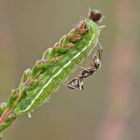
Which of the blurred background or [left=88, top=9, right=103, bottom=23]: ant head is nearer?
[left=88, top=9, right=103, bottom=23]: ant head

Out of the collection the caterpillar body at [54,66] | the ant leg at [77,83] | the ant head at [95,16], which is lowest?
the ant leg at [77,83]

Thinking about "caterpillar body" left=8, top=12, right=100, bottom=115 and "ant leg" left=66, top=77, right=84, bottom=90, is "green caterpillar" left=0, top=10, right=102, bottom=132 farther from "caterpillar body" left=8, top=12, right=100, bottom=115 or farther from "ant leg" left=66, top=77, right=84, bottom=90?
"ant leg" left=66, top=77, right=84, bottom=90

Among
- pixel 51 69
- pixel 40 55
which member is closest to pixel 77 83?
pixel 51 69

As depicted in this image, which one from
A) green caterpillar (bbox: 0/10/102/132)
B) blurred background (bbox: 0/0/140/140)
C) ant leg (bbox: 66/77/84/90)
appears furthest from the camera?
blurred background (bbox: 0/0/140/140)

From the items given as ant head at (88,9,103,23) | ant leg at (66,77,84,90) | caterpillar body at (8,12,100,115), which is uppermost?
ant head at (88,9,103,23)

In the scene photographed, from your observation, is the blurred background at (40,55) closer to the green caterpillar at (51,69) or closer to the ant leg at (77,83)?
the ant leg at (77,83)

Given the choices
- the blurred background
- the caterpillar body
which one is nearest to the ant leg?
the caterpillar body

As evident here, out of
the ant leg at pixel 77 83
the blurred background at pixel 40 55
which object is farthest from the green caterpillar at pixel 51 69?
the blurred background at pixel 40 55

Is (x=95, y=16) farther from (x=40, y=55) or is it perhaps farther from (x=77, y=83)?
(x=40, y=55)

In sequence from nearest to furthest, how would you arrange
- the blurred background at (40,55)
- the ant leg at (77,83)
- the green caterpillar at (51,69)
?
the green caterpillar at (51,69) → the ant leg at (77,83) → the blurred background at (40,55)
